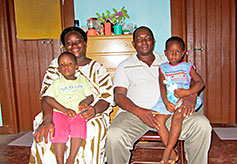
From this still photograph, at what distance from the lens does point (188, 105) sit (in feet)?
5.29

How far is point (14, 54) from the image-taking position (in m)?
3.21

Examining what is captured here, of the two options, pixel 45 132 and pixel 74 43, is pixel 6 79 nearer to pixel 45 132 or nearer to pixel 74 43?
pixel 74 43

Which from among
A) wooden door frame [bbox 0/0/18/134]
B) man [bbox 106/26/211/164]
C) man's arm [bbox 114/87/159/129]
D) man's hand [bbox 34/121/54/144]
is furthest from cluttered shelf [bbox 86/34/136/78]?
wooden door frame [bbox 0/0/18/134]

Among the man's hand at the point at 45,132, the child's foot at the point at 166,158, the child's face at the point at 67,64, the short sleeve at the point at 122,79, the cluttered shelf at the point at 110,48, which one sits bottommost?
→ the child's foot at the point at 166,158

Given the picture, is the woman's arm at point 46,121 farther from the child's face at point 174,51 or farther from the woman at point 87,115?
the child's face at point 174,51

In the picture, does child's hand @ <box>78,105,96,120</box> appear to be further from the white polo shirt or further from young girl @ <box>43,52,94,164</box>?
the white polo shirt

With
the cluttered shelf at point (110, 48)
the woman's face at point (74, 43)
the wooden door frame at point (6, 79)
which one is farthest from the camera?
the wooden door frame at point (6, 79)

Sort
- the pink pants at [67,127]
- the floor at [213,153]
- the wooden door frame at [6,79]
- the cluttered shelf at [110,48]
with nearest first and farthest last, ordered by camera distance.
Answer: the pink pants at [67,127] → the floor at [213,153] → the cluttered shelf at [110,48] → the wooden door frame at [6,79]

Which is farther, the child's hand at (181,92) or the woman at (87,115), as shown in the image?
the child's hand at (181,92)

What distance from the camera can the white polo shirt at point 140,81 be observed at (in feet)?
6.02

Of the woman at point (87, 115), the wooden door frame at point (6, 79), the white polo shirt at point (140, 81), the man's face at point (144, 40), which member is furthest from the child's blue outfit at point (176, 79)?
the wooden door frame at point (6, 79)

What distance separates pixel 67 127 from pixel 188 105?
2.89 ft

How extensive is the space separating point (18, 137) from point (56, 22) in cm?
173

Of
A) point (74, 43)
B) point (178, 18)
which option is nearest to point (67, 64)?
point (74, 43)
